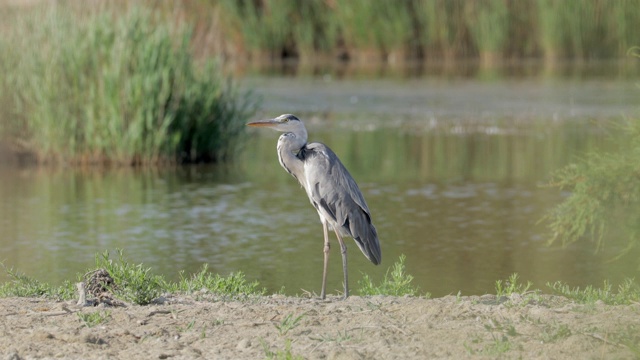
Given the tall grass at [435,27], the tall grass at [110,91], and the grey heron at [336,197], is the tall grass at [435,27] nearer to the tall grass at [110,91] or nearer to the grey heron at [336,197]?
the tall grass at [110,91]

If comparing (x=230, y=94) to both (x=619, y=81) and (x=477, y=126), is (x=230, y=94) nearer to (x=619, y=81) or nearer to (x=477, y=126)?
(x=477, y=126)

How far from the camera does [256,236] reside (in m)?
A: 11.8

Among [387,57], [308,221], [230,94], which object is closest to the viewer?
[308,221]

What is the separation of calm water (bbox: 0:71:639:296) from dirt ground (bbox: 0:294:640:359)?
8.93ft

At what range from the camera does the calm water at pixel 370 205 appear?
10.4 meters

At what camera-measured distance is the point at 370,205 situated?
13609 millimetres

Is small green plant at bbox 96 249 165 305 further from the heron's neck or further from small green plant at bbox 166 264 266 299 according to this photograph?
the heron's neck

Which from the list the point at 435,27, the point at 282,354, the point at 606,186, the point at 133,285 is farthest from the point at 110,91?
the point at 435,27

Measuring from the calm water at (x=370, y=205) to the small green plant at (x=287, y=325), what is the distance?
299cm

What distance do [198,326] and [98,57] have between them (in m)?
10.6

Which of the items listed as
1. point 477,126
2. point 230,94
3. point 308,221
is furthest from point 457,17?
point 308,221

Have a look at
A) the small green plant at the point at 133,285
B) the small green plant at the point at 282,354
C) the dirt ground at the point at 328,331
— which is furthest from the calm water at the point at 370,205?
the small green plant at the point at 282,354

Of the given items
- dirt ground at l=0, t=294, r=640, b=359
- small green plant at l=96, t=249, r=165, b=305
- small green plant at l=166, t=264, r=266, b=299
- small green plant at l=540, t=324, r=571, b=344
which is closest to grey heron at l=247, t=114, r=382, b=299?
small green plant at l=166, t=264, r=266, b=299

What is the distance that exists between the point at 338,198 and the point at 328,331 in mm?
1477
